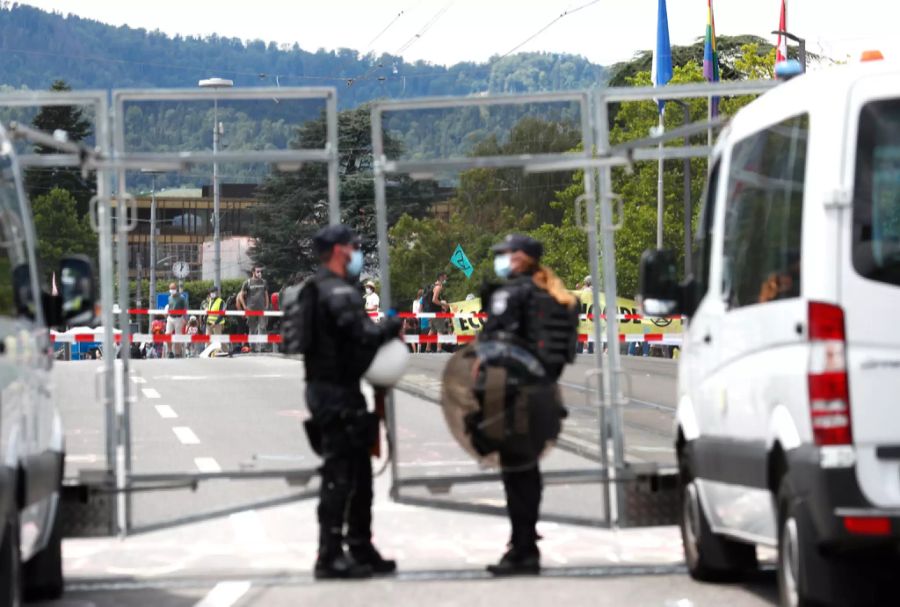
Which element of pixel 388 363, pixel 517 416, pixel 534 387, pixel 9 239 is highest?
pixel 9 239

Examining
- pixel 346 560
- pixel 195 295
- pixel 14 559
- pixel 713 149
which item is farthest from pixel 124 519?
pixel 195 295

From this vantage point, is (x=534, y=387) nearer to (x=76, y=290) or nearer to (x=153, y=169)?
(x=76, y=290)

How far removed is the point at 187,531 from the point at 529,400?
12.5 ft

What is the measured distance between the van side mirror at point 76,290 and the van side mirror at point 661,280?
8.60 feet

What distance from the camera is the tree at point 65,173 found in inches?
452

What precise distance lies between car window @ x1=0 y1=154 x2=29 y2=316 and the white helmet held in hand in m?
2.02

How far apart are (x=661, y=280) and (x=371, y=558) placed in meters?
2.24

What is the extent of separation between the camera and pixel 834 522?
7.55 m

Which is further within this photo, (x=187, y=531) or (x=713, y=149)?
(x=187, y=531)

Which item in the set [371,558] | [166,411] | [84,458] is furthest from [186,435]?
[371,558]

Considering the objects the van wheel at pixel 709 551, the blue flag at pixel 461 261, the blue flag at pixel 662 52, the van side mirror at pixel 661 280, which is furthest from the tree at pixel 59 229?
the blue flag at pixel 662 52

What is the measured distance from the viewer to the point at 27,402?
8.55 metres

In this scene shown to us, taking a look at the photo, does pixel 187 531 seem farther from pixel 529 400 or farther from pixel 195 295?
pixel 195 295

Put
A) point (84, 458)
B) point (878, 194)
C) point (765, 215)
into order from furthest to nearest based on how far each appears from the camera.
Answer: point (84, 458), point (765, 215), point (878, 194)
